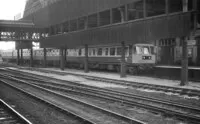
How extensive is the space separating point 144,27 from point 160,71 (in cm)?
427

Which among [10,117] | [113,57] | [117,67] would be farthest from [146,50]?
[10,117]

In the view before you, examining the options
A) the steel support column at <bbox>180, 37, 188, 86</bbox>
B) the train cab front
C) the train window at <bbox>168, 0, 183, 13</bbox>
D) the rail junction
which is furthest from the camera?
the train window at <bbox>168, 0, 183, 13</bbox>

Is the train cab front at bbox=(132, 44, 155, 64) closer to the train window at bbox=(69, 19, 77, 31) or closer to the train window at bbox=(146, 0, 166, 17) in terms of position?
the train window at bbox=(146, 0, 166, 17)

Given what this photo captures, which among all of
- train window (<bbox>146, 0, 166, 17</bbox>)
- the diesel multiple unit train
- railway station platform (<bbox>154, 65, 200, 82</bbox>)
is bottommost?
railway station platform (<bbox>154, 65, 200, 82</bbox>)

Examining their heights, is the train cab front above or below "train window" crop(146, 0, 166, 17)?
below

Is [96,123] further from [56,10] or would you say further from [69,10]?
[56,10]

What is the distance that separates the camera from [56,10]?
36312 mm

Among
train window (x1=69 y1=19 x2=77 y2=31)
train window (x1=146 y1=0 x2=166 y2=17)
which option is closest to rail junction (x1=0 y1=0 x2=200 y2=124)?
train window (x1=146 y1=0 x2=166 y2=17)

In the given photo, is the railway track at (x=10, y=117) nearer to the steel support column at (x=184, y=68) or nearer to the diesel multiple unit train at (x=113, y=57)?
the steel support column at (x=184, y=68)

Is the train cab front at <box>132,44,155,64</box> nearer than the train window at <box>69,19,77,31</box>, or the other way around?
the train cab front at <box>132,44,155,64</box>

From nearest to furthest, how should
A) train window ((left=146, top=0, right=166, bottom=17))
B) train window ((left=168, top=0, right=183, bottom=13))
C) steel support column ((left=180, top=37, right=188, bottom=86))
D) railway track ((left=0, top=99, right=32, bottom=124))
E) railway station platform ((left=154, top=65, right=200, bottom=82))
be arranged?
railway track ((left=0, top=99, right=32, bottom=124)) → steel support column ((left=180, top=37, right=188, bottom=86)) → railway station platform ((left=154, top=65, right=200, bottom=82)) → train window ((left=168, top=0, right=183, bottom=13)) → train window ((left=146, top=0, right=166, bottom=17))

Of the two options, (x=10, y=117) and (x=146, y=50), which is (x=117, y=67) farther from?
(x=10, y=117)

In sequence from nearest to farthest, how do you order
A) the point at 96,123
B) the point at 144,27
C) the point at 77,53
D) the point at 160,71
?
the point at 96,123
the point at 144,27
the point at 160,71
the point at 77,53

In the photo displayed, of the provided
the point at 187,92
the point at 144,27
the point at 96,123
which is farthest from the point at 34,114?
the point at 144,27
